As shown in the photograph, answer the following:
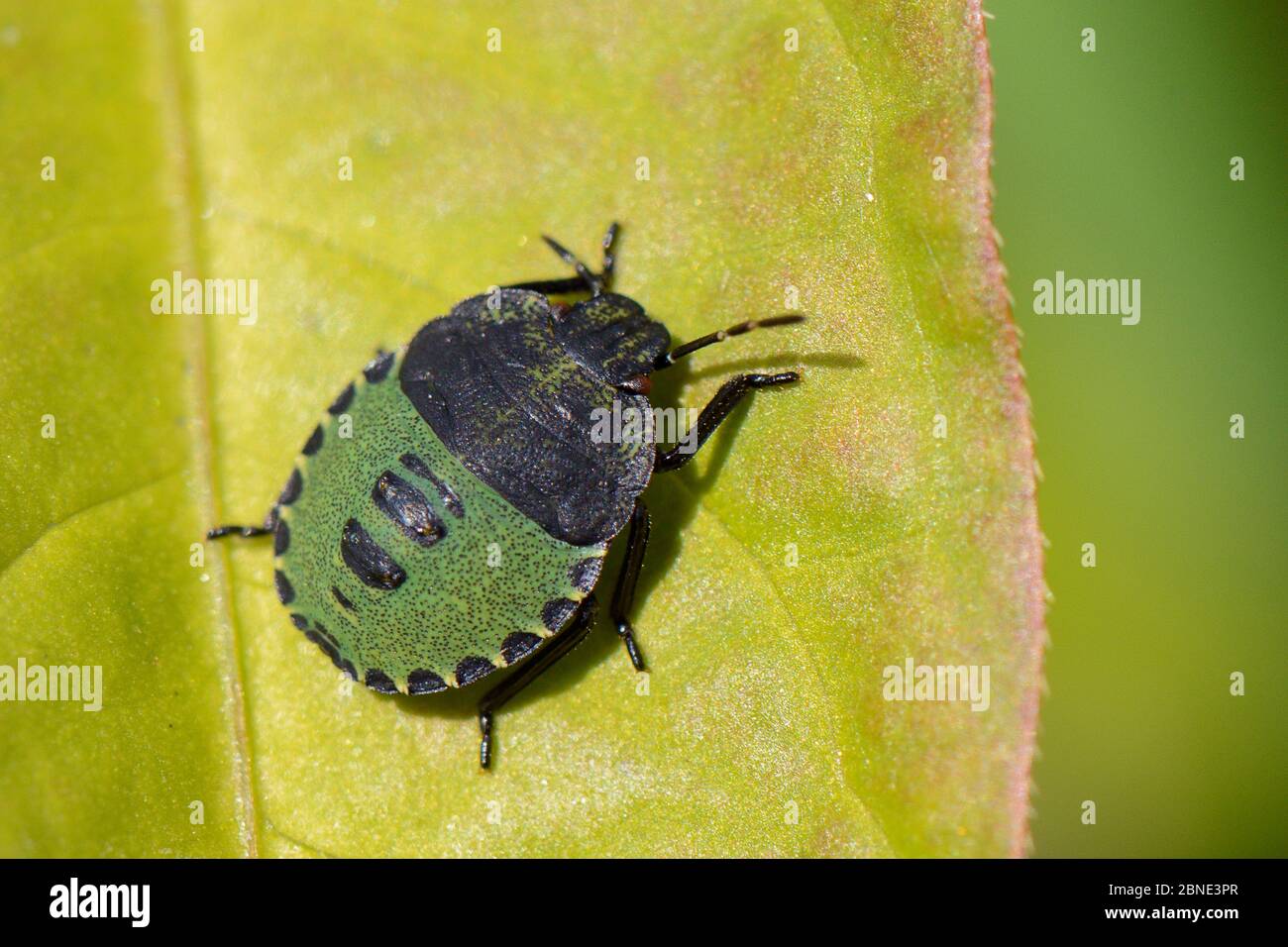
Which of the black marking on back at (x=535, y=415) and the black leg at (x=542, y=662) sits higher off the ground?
the black marking on back at (x=535, y=415)

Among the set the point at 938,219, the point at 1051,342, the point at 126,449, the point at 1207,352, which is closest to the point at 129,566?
the point at 126,449

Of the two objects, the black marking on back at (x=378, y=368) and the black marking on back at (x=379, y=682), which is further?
the black marking on back at (x=378, y=368)

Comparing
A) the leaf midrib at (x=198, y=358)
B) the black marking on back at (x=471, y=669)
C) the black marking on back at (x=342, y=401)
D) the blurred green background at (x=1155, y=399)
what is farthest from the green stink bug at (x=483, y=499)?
the blurred green background at (x=1155, y=399)

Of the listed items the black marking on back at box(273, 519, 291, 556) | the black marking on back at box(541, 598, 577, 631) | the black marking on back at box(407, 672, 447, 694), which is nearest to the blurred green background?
the black marking on back at box(541, 598, 577, 631)

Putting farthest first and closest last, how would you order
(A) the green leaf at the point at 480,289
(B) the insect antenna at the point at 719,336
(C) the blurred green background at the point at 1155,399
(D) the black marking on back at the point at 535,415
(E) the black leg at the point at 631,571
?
(C) the blurred green background at the point at 1155,399 < (E) the black leg at the point at 631,571 < (D) the black marking on back at the point at 535,415 < (B) the insect antenna at the point at 719,336 < (A) the green leaf at the point at 480,289

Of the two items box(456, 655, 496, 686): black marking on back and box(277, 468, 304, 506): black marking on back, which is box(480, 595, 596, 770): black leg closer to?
box(456, 655, 496, 686): black marking on back

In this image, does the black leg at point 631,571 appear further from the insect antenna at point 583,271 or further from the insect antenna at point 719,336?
the insect antenna at point 583,271
